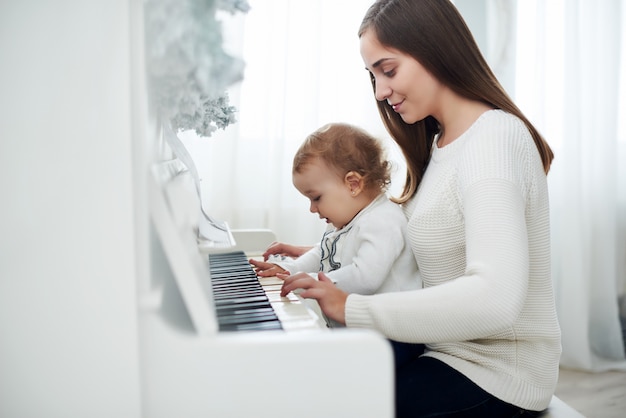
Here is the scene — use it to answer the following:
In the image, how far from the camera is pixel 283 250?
167 cm

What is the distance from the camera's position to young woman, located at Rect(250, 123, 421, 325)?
1.35 metres

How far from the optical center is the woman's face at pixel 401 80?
3.90 ft

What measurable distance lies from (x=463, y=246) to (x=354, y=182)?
1.43ft

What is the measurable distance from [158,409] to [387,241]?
767 millimetres

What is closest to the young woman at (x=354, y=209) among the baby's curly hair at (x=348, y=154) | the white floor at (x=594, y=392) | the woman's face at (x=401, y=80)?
the baby's curly hair at (x=348, y=154)

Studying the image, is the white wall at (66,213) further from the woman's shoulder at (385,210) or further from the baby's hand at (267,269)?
the woman's shoulder at (385,210)

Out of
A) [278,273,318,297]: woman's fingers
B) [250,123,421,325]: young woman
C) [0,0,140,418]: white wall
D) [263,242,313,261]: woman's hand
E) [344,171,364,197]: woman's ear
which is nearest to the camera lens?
[0,0,140,418]: white wall

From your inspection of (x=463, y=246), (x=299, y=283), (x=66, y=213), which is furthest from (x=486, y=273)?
(x=66, y=213)

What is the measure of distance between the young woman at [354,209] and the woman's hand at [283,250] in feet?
0.23

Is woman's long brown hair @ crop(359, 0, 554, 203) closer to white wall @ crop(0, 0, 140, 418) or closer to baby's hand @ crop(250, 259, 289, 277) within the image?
baby's hand @ crop(250, 259, 289, 277)

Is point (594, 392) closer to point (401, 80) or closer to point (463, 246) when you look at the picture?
point (463, 246)

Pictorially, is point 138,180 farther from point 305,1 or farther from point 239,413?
point 305,1

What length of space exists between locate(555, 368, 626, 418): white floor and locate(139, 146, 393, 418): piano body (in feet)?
5.80

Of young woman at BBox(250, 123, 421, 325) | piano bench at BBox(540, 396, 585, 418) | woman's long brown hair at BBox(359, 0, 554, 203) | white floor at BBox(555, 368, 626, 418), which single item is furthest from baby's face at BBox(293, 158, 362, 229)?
white floor at BBox(555, 368, 626, 418)
